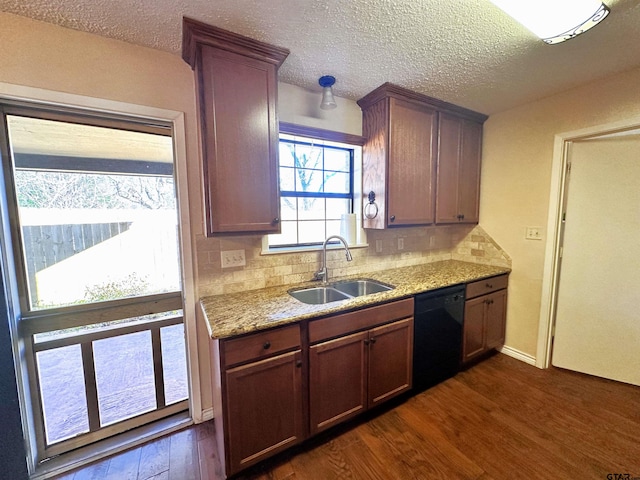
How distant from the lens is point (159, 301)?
1.72 meters

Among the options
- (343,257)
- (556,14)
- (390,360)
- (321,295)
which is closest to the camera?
(556,14)

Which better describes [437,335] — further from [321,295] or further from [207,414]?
[207,414]

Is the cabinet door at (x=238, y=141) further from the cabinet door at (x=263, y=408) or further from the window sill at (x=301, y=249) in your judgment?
the cabinet door at (x=263, y=408)

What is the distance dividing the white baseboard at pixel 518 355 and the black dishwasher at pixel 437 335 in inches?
31.2

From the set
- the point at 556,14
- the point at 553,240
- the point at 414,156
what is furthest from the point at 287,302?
the point at 553,240

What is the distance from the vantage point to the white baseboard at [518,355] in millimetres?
2384

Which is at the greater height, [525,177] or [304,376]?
[525,177]

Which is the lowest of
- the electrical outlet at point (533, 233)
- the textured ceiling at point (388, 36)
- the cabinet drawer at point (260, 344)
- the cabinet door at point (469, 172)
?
the cabinet drawer at point (260, 344)

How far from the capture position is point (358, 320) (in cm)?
160

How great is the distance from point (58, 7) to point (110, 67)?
0.27 meters

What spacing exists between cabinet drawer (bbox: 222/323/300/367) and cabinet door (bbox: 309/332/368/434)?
162 mm

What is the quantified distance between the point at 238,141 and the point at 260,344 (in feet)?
3.71

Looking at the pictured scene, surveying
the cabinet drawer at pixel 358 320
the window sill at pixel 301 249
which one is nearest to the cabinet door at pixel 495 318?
the cabinet drawer at pixel 358 320

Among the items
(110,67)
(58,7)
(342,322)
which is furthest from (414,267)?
(58,7)
